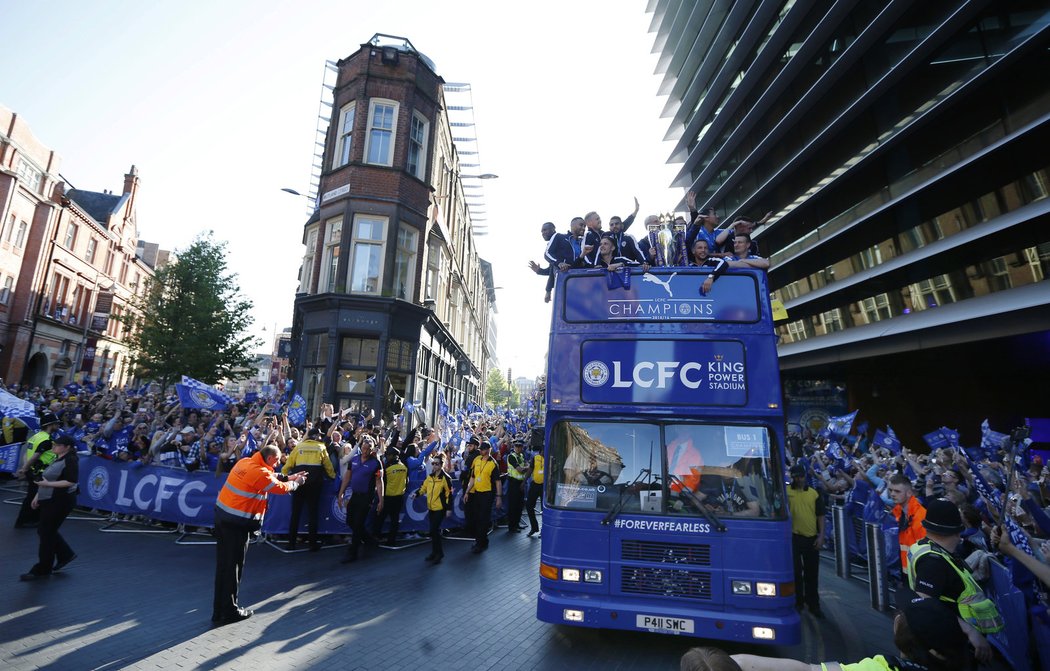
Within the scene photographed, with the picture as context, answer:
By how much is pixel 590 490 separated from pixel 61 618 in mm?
5789

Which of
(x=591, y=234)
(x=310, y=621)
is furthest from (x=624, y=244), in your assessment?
(x=310, y=621)

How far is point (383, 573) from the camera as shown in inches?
312

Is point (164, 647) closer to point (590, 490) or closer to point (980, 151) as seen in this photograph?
point (590, 490)

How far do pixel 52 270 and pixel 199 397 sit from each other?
115 ft

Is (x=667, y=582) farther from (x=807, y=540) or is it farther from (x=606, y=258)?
(x=606, y=258)

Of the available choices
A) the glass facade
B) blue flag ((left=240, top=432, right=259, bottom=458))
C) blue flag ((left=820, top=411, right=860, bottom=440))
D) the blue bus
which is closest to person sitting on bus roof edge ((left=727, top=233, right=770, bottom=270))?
the blue bus

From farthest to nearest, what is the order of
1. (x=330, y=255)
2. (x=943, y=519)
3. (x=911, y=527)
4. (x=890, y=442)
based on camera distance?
(x=330, y=255) < (x=890, y=442) < (x=911, y=527) < (x=943, y=519)

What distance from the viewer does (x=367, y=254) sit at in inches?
776

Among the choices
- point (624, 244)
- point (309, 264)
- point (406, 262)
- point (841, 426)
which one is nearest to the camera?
point (624, 244)

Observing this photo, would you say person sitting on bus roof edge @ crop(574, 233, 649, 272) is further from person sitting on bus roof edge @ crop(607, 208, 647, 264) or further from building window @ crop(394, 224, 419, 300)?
building window @ crop(394, 224, 419, 300)

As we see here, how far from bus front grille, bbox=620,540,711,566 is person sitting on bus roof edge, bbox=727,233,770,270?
354 cm

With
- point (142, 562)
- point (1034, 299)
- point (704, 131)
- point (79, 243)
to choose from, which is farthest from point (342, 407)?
point (79, 243)

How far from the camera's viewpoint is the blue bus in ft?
16.5

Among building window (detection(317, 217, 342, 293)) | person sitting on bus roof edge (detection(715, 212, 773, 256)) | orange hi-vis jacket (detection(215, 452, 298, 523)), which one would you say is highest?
building window (detection(317, 217, 342, 293))
